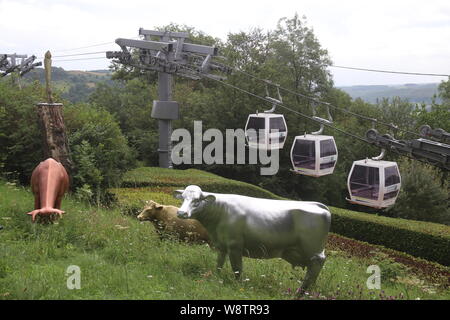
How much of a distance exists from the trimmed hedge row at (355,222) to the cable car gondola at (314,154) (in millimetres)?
2954

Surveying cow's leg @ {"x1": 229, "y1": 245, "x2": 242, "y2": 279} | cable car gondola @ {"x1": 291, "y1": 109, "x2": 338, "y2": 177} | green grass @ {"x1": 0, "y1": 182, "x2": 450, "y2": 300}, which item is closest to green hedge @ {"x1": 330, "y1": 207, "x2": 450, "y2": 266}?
cable car gondola @ {"x1": 291, "y1": 109, "x2": 338, "y2": 177}

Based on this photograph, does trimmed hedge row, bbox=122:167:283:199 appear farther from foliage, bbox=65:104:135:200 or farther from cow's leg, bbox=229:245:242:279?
cow's leg, bbox=229:245:242:279

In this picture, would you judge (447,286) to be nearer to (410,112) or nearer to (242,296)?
(242,296)

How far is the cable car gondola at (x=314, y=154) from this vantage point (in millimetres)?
15328

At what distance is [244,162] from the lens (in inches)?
1101

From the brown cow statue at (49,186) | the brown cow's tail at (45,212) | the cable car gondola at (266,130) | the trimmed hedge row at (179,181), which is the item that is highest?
the cable car gondola at (266,130)

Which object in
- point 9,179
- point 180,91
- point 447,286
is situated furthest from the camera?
point 180,91

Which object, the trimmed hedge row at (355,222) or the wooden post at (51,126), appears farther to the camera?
the trimmed hedge row at (355,222)

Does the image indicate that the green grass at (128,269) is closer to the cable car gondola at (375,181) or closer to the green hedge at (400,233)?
the cable car gondola at (375,181)

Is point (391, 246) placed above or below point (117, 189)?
below

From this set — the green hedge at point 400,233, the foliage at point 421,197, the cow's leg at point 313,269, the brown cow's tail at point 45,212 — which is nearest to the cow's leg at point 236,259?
the cow's leg at point 313,269

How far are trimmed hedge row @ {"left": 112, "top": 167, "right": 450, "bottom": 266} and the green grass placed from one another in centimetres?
380

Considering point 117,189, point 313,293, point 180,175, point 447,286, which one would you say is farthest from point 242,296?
point 180,175

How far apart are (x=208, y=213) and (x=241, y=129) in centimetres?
2038
